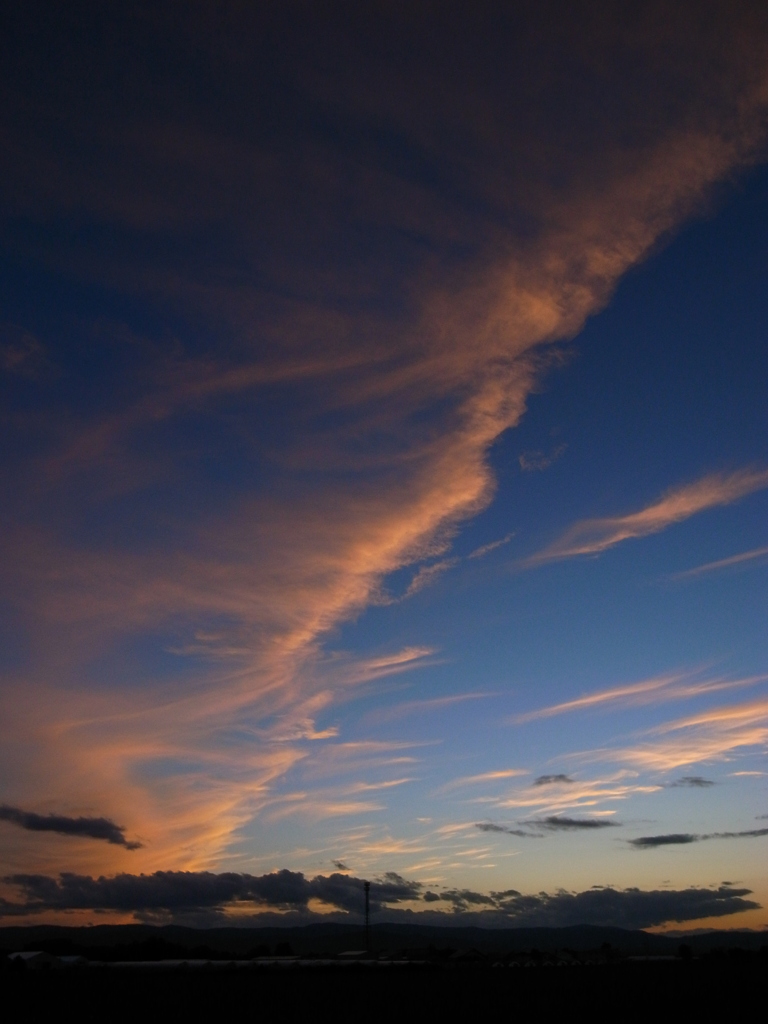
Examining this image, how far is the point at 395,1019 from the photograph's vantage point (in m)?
58.1

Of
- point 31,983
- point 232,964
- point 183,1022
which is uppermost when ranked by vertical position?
point 232,964

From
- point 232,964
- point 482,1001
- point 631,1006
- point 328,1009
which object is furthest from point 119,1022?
point 232,964

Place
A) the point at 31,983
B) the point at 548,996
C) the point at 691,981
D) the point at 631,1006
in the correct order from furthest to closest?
the point at 691,981 < the point at 31,983 < the point at 548,996 < the point at 631,1006

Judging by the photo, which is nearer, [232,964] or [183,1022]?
[183,1022]

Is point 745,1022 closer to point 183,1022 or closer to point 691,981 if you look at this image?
point 183,1022

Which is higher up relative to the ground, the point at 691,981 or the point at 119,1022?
the point at 691,981

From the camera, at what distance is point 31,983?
92438 millimetres

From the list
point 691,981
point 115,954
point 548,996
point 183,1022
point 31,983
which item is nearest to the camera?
point 183,1022

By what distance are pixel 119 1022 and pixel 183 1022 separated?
4.34 m

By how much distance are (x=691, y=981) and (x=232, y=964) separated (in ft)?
249

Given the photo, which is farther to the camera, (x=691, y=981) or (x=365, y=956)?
(x=365, y=956)

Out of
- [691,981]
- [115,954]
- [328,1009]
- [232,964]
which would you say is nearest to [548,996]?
[328,1009]

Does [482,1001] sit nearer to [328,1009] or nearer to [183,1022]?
[328,1009]

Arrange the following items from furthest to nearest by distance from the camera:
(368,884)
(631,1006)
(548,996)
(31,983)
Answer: (368,884), (31,983), (548,996), (631,1006)
